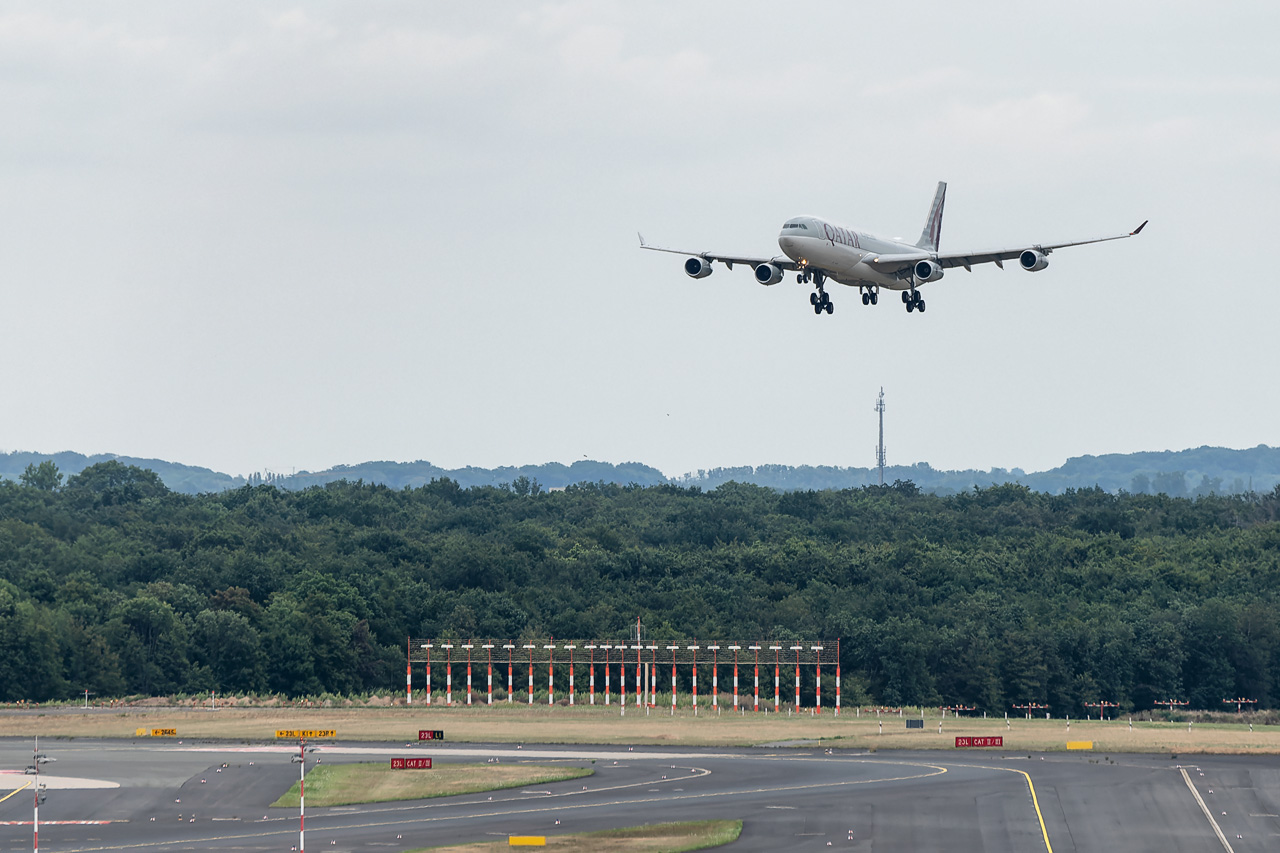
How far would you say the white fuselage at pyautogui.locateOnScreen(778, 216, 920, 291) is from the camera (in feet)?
262

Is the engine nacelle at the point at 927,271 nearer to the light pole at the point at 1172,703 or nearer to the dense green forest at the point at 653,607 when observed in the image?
the dense green forest at the point at 653,607

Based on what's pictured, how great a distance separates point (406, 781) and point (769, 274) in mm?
30373

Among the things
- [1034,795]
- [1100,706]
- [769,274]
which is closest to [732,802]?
[1034,795]

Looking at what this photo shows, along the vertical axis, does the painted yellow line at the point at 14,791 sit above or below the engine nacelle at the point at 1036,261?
below

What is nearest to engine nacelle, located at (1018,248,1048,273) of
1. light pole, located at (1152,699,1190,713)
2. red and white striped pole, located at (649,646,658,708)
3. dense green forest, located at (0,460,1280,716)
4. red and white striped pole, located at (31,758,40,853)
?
red and white striped pole, located at (649,646,658,708)

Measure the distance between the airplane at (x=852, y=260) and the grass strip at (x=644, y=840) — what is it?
97.9 ft

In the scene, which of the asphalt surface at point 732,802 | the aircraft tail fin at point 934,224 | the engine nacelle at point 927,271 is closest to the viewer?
the asphalt surface at point 732,802

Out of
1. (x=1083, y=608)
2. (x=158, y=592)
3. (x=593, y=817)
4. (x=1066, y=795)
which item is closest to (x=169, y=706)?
(x=158, y=592)

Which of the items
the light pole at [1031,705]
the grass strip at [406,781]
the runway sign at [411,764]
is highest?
the runway sign at [411,764]

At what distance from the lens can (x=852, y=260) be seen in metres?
82.2

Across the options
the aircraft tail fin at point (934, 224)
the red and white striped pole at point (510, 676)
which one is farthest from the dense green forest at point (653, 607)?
the aircraft tail fin at point (934, 224)

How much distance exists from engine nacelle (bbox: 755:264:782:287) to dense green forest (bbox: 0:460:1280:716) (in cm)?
5943

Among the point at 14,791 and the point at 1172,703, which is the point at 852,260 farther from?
the point at 1172,703

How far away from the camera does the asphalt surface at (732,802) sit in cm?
5834
